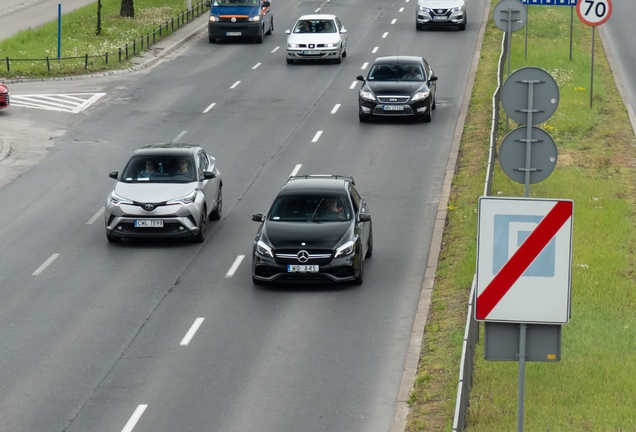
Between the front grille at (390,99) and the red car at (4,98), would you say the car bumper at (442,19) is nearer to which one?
the front grille at (390,99)

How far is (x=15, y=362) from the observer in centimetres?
1597

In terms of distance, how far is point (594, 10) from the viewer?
2869 centimetres

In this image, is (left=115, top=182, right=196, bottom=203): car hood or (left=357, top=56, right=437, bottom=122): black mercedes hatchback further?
(left=357, top=56, right=437, bottom=122): black mercedes hatchback

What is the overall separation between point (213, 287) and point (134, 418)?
18.7 feet

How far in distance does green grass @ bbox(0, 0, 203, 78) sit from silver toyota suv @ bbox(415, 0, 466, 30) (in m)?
10.1

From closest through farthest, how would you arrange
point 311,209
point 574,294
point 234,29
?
point 574,294
point 311,209
point 234,29

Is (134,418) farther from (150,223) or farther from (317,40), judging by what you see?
(317,40)

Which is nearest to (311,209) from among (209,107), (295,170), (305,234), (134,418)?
(305,234)

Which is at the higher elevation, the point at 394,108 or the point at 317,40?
the point at 317,40

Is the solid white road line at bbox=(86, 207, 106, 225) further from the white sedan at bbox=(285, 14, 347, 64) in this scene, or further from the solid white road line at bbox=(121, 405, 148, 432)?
the white sedan at bbox=(285, 14, 347, 64)

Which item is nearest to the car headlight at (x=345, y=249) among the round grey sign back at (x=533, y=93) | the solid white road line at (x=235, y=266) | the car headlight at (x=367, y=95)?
the solid white road line at (x=235, y=266)

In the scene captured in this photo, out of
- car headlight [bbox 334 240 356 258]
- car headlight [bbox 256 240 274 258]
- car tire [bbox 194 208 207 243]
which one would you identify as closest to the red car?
car tire [bbox 194 208 207 243]

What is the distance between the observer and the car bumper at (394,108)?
106 feet

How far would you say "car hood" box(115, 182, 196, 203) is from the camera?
22.0 meters
